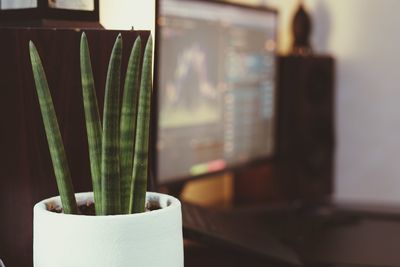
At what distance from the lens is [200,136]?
66.4 inches

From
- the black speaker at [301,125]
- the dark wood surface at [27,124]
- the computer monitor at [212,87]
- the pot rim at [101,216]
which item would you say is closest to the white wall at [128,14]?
the dark wood surface at [27,124]

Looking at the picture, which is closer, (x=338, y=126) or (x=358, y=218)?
(x=358, y=218)

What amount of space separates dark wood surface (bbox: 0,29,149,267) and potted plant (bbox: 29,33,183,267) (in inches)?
2.2

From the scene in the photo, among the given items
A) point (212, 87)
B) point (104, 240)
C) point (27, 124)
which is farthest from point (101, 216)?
point (212, 87)

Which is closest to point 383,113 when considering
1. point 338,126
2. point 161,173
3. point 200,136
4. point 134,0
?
point 338,126

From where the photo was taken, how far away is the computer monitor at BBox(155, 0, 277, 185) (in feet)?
5.06

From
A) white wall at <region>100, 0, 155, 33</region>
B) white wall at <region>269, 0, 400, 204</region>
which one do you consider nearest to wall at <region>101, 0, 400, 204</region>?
white wall at <region>269, 0, 400, 204</region>

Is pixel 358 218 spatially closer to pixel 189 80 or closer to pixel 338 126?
pixel 189 80

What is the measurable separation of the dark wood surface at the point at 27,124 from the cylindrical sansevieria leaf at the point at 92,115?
0.08 metres

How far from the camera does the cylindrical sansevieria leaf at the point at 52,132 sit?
21.5 inches

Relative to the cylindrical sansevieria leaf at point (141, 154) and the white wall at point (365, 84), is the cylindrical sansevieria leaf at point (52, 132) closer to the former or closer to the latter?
the cylindrical sansevieria leaf at point (141, 154)

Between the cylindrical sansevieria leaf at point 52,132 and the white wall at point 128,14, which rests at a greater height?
the white wall at point 128,14

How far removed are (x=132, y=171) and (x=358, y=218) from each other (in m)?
0.99

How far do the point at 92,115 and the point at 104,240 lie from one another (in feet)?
0.35
